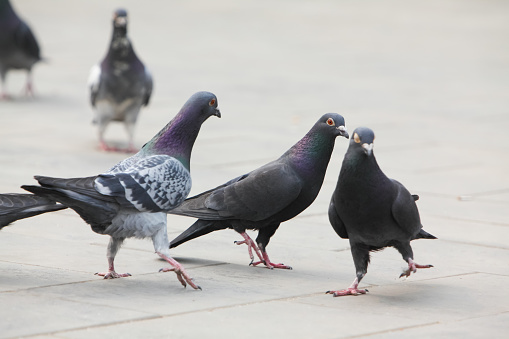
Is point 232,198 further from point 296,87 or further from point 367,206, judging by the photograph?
point 296,87

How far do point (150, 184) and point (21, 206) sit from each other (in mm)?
865

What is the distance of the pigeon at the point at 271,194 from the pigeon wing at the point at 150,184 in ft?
1.57

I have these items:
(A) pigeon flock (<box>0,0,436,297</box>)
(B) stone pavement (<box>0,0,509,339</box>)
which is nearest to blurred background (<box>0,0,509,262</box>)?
(B) stone pavement (<box>0,0,509,339</box>)

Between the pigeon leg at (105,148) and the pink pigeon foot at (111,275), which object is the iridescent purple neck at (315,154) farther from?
the pigeon leg at (105,148)

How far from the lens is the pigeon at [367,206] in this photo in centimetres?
633

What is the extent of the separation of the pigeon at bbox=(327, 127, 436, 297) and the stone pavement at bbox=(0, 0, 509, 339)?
0.34 metres

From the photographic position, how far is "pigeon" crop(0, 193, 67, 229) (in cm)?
657

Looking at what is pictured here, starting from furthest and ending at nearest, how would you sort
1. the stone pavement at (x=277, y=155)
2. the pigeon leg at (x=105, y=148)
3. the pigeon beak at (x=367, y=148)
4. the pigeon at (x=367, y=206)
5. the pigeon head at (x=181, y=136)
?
the pigeon leg at (x=105, y=148)
the pigeon head at (x=181, y=136)
the pigeon at (x=367, y=206)
the pigeon beak at (x=367, y=148)
the stone pavement at (x=277, y=155)

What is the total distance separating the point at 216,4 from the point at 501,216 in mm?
21891

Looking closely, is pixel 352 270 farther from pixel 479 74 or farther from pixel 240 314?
pixel 479 74

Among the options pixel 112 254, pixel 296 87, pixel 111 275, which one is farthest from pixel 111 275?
pixel 296 87

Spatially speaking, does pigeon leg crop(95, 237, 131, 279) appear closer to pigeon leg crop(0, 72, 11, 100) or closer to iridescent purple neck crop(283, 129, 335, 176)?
iridescent purple neck crop(283, 129, 335, 176)

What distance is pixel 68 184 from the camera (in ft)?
20.7

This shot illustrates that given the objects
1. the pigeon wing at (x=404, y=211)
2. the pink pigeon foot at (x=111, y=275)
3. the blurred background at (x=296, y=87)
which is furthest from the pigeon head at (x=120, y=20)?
the pigeon wing at (x=404, y=211)
